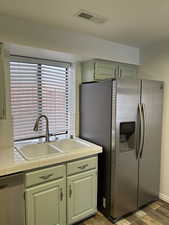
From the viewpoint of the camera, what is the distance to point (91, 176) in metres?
2.07

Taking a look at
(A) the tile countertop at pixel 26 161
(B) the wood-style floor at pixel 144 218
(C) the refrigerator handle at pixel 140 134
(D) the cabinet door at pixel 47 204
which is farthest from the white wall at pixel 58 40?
(B) the wood-style floor at pixel 144 218

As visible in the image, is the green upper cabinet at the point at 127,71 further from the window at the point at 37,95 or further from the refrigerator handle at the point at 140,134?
the window at the point at 37,95

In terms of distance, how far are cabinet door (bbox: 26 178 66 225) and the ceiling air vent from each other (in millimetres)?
1756

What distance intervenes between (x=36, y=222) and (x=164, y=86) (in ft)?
7.93

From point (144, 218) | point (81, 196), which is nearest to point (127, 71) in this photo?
point (81, 196)

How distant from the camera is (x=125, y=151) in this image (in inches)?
83.3

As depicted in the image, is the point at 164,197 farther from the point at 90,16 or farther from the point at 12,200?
the point at 90,16

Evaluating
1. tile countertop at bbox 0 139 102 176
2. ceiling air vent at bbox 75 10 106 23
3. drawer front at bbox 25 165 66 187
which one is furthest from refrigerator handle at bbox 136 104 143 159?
ceiling air vent at bbox 75 10 106 23

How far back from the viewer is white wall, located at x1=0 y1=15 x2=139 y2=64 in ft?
5.74

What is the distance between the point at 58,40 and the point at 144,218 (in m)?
2.54

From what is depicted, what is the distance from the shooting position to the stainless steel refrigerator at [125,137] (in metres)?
2.03

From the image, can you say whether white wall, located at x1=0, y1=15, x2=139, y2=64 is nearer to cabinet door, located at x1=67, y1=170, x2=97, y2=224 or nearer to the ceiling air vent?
the ceiling air vent

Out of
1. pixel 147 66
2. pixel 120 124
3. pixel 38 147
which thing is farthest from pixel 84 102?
pixel 147 66

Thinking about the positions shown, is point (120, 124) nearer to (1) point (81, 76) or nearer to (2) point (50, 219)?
(1) point (81, 76)
